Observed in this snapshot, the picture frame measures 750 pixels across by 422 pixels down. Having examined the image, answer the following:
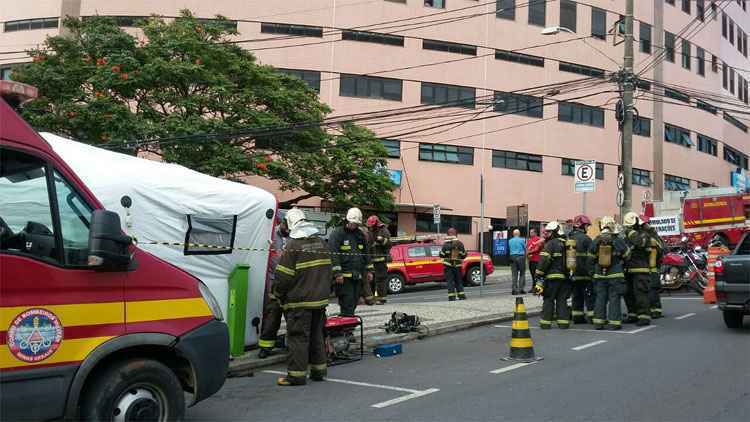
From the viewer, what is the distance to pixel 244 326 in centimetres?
841

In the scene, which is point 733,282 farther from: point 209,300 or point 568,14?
point 568,14

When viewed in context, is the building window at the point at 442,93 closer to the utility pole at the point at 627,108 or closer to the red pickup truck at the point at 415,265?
the red pickup truck at the point at 415,265

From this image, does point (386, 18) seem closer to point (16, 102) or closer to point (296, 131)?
point (296, 131)

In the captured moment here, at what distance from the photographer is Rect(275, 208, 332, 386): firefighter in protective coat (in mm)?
6887

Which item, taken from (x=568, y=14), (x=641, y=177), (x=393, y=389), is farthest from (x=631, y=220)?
(x=641, y=177)

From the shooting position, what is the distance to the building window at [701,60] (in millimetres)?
42594

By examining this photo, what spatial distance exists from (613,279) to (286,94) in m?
13.8

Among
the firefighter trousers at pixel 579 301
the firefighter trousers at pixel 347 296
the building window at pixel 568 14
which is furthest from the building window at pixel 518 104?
the firefighter trousers at pixel 347 296

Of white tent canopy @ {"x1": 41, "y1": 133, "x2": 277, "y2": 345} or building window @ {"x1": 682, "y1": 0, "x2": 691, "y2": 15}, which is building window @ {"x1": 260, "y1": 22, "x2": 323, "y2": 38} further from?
building window @ {"x1": 682, "y1": 0, "x2": 691, "y2": 15}

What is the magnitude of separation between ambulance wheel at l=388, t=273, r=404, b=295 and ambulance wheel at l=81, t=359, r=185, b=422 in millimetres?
15470

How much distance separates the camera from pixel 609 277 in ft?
36.3

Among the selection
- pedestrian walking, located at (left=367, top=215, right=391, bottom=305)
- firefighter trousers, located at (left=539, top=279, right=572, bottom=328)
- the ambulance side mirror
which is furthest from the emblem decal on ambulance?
firefighter trousers, located at (left=539, top=279, right=572, bottom=328)

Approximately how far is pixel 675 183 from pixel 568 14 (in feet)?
44.0

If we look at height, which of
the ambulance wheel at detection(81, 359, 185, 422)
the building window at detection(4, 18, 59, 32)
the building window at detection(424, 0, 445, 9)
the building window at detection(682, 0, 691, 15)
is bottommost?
the ambulance wheel at detection(81, 359, 185, 422)
